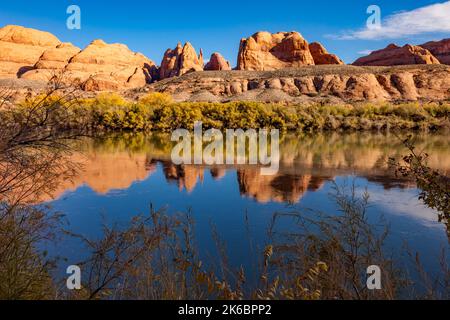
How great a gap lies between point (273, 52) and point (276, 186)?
106 meters

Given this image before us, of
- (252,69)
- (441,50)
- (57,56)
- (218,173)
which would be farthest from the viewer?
(441,50)

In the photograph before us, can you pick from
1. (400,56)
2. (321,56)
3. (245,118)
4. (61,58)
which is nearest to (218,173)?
(245,118)

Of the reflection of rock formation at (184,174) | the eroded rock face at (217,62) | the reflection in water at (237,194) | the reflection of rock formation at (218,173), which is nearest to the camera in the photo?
the reflection in water at (237,194)

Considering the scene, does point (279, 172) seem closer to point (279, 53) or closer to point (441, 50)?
point (279, 53)

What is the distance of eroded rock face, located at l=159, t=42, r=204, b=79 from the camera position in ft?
404

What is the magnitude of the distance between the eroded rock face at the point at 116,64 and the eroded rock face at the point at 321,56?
160 ft

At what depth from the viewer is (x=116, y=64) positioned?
127 meters

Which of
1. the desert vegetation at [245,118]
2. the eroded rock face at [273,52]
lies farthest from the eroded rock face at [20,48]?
the desert vegetation at [245,118]

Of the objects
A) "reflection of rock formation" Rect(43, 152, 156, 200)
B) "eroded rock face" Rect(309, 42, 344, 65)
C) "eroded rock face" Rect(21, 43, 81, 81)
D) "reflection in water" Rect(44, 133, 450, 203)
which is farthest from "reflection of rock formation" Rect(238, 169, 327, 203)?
"eroded rock face" Rect(21, 43, 81, 81)

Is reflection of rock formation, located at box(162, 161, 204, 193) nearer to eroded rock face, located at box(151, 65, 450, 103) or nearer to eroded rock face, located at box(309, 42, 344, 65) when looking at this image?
eroded rock face, located at box(151, 65, 450, 103)

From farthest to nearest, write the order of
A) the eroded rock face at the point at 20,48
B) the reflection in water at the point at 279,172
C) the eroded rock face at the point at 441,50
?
1. the eroded rock face at the point at 441,50
2. the eroded rock face at the point at 20,48
3. the reflection in water at the point at 279,172

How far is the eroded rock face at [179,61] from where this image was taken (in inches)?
4847

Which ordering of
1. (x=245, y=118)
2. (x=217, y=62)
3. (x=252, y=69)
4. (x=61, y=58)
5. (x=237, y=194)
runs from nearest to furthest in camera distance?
1. (x=237, y=194)
2. (x=245, y=118)
3. (x=252, y=69)
4. (x=217, y=62)
5. (x=61, y=58)

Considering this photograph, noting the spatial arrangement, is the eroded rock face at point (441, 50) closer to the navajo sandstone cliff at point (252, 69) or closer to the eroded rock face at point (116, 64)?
the navajo sandstone cliff at point (252, 69)
